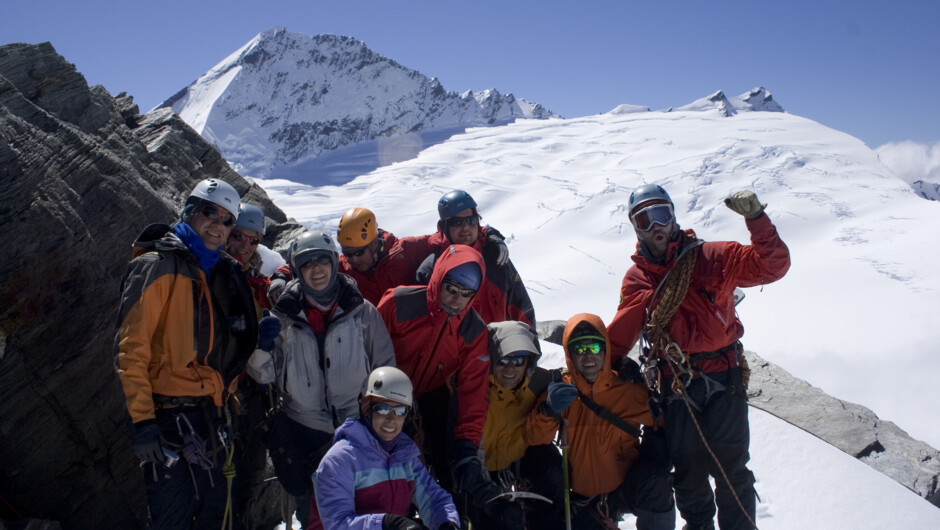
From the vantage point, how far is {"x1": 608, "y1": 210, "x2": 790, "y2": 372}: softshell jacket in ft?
11.4

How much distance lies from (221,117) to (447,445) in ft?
516

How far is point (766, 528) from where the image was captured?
452cm

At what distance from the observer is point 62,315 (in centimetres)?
396

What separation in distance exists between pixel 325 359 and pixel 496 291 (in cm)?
187

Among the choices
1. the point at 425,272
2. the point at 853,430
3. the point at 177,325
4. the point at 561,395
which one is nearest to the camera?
the point at 177,325

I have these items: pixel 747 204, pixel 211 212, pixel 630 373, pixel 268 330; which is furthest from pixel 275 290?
pixel 747 204

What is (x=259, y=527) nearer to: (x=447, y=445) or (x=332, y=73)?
(x=447, y=445)

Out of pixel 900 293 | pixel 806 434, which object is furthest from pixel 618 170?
pixel 806 434

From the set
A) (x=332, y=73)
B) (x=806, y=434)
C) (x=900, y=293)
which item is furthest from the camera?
(x=332, y=73)

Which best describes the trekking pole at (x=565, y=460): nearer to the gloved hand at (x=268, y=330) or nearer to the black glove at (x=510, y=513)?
the black glove at (x=510, y=513)

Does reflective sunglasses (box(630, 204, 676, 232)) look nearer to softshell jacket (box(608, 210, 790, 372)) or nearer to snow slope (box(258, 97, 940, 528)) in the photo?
softshell jacket (box(608, 210, 790, 372))

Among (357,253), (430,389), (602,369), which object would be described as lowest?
(430,389)

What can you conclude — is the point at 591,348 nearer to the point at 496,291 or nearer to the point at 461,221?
the point at 496,291

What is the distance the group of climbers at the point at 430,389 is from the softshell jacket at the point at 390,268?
0.49 m
